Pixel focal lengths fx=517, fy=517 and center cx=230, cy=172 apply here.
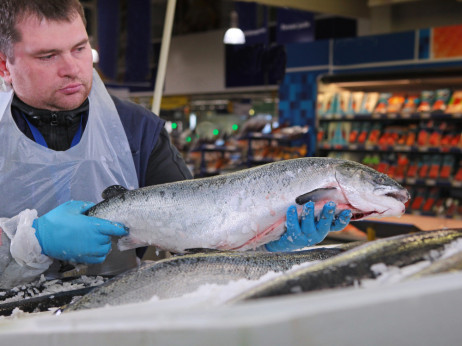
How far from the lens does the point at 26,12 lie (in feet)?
5.55

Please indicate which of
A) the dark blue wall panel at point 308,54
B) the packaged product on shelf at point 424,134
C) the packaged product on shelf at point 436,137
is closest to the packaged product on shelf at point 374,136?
the packaged product on shelf at point 424,134

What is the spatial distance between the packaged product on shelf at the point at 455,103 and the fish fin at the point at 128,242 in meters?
5.66

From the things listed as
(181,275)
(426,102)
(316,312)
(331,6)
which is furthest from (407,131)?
(316,312)

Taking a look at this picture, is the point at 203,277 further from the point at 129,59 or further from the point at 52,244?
the point at 129,59

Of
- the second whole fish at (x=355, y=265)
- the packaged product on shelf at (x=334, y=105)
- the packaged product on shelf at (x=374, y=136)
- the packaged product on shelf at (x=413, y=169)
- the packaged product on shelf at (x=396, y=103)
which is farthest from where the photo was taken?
the packaged product on shelf at (x=334, y=105)

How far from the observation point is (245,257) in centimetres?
119

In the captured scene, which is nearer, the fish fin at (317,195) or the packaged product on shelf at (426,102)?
the fish fin at (317,195)

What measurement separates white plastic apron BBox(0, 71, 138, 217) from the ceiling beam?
5.52 m

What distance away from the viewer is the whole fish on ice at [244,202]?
1.66m

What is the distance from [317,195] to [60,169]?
2.95ft

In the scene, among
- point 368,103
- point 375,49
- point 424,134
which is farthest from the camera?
point 375,49

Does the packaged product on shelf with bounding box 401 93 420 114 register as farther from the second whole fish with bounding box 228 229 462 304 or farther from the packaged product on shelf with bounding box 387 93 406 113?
the second whole fish with bounding box 228 229 462 304

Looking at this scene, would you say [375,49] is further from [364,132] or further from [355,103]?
[364,132]

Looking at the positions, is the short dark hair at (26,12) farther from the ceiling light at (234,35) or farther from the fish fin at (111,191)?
the ceiling light at (234,35)
